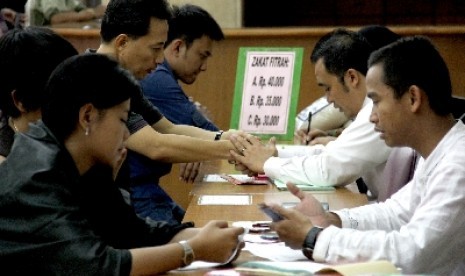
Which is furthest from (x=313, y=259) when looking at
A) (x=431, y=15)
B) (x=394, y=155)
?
(x=431, y=15)

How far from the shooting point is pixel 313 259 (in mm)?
2619

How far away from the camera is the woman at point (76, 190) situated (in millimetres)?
2234

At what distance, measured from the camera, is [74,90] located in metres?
2.34

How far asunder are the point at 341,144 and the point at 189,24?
45.8 inches

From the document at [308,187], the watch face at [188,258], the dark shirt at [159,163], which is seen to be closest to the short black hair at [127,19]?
the dark shirt at [159,163]

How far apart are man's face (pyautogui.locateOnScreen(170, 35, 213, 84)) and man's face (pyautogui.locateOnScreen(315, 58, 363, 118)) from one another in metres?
0.81

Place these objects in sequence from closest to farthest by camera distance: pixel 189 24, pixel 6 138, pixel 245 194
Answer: pixel 6 138 < pixel 245 194 < pixel 189 24

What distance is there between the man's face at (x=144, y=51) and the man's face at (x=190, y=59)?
80 centimetres

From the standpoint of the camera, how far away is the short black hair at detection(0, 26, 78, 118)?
278 cm

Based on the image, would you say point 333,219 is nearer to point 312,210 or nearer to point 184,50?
point 312,210

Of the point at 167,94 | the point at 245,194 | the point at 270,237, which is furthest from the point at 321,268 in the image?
the point at 167,94

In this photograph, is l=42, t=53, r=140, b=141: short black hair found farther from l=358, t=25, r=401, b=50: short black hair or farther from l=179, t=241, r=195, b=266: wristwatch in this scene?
l=358, t=25, r=401, b=50: short black hair

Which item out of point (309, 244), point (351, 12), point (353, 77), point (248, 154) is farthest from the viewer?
point (351, 12)

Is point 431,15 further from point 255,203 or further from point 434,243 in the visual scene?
point 434,243
